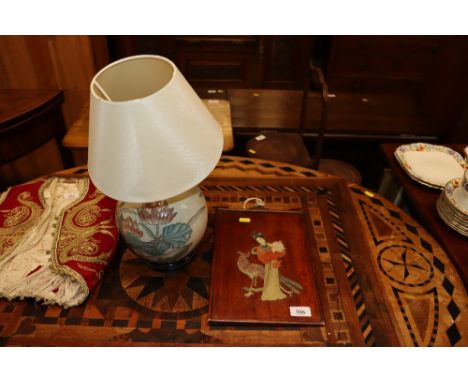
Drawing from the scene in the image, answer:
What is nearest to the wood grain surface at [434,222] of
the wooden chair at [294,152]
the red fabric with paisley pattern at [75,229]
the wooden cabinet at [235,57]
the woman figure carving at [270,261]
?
the wooden chair at [294,152]

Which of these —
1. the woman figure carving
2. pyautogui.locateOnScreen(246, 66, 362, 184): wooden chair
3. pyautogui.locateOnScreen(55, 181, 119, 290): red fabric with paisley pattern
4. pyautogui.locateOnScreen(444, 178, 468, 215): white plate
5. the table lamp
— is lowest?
pyautogui.locateOnScreen(246, 66, 362, 184): wooden chair

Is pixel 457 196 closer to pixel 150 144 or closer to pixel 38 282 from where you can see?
pixel 150 144

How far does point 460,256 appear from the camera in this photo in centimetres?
113

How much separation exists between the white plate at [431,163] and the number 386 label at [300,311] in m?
0.79

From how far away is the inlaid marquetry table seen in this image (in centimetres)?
89

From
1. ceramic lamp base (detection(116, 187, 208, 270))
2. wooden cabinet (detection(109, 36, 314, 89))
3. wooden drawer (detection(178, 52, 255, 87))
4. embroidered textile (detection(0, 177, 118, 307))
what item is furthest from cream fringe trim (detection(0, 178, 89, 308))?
wooden drawer (detection(178, 52, 255, 87))

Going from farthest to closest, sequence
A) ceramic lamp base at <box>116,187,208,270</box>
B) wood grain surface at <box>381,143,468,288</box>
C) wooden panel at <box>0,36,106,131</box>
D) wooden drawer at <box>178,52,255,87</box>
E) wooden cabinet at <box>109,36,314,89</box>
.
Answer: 1. wooden drawer at <box>178,52,255,87</box>
2. wooden cabinet at <box>109,36,314,89</box>
3. wooden panel at <box>0,36,106,131</box>
4. wood grain surface at <box>381,143,468,288</box>
5. ceramic lamp base at <box>116,187,208,270</box>

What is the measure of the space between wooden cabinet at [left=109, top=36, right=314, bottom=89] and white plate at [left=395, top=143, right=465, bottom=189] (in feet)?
5.57

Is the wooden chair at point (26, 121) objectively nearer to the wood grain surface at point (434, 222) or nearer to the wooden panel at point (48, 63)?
the wooden panel at point (48, 63)

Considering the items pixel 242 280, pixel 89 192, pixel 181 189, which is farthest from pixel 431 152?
pixel 89 192

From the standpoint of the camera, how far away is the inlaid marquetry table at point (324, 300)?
888mm

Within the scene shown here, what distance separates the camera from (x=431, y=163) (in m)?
1.53

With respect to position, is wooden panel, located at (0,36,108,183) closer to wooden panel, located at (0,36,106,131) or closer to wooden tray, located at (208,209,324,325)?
wooden panel, located at (0,36,106,131)

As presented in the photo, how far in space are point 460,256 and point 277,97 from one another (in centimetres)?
174
